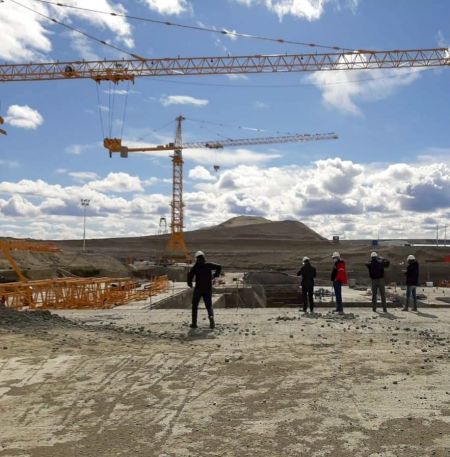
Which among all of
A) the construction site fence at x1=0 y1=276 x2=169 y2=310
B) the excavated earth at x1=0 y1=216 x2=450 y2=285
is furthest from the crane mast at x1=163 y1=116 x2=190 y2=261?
the construction site fence at x1=0 y1=276 x2=169 y2=310

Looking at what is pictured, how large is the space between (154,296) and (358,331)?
13700 mm

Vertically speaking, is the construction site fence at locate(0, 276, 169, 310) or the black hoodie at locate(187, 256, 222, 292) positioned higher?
the black hoodie at locate(187, 256, 222, 292)

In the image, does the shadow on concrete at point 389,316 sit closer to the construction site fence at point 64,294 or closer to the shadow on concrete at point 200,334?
the shadow on concrete at point 200,334

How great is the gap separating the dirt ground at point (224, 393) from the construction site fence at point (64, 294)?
7305 millimetres

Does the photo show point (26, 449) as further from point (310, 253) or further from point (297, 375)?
point (310, 253)

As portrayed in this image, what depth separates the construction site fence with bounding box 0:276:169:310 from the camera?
55.3ft

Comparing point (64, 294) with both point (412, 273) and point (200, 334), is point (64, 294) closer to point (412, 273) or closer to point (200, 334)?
point (200, 334)

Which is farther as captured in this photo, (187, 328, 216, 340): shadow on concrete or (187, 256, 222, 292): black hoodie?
(187, 256, 222, 292): black hoodie

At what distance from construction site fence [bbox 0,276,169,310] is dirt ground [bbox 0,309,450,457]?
24.0ft

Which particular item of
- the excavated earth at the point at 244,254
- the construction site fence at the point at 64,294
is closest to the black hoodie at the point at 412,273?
the construction site fence at the point at 64,294

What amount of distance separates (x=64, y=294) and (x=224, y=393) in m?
14.6

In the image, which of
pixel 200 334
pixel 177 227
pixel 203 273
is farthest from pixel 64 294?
pixel 177 227

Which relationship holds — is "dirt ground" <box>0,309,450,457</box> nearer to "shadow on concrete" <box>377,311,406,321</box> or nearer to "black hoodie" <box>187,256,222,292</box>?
"black hoodie" <box>187,256,222,292</box>

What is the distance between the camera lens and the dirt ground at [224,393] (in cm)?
451
